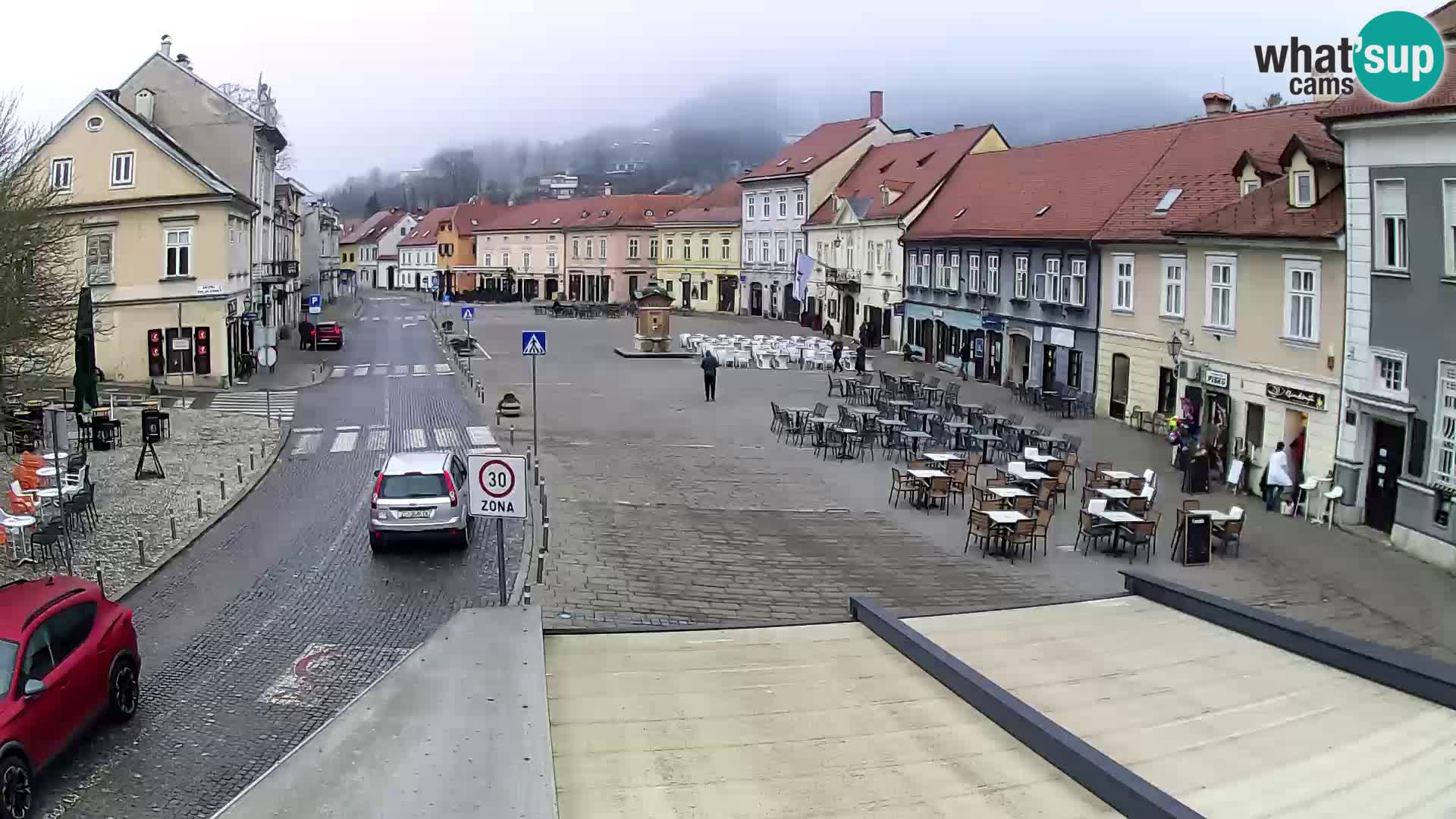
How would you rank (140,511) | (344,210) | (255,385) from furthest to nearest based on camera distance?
(344,210) → (255,385) → (140,511)

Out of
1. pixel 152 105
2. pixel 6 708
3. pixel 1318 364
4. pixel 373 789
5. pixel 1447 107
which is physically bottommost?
pixel 6 708

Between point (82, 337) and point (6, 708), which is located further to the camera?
point (82, 337)

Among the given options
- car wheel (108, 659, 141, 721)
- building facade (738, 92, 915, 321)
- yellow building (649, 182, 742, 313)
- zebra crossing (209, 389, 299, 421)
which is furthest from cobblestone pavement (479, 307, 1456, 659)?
yellow building (649, 182, 742, 313)

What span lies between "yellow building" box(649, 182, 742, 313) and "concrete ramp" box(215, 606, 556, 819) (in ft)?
258

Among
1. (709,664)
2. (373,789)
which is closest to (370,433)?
(709,664)

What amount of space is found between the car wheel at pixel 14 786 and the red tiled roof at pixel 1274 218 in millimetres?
22648

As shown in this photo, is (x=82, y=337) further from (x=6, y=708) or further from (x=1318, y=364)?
(x=1318, y=364)

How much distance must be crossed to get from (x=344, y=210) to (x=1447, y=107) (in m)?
182

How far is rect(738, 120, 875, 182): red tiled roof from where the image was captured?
7388 cm

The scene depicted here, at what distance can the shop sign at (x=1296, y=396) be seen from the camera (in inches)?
938

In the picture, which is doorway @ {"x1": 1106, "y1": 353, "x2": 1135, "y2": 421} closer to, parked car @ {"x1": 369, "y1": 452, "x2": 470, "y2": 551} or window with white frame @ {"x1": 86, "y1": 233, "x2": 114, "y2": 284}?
parked car @ {"x1": 369, "y1": 452, "x2": 470, "y2": 551}

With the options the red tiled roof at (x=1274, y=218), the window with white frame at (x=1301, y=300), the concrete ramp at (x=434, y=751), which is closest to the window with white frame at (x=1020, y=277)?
the red tiled roof at (x=1274, y=218)

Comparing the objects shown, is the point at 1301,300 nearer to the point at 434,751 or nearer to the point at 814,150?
the point at 434,751

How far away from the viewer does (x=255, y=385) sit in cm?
4259
